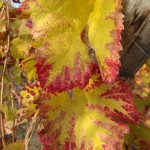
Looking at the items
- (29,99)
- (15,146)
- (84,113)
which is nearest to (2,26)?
(29,99)

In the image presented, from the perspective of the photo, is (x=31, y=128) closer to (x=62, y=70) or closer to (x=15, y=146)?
(x=15, y=146)

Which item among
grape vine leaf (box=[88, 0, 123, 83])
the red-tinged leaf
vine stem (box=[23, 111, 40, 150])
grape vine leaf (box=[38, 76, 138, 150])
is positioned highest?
grape vine leaf (box=[88, 0, 123, 83])

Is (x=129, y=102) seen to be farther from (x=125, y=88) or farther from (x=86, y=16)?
(x=86, y=16)

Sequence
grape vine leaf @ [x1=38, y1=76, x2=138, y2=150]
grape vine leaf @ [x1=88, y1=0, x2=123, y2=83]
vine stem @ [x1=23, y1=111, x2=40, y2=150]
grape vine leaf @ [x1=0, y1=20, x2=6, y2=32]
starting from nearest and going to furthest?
grape vine leaf @ [x1=88, y1=0, x2=123, y2=83], grape vine leaf @ [x1=38, y1=76, x2=138, y2=150], vine stem @ [x1=23, y1=111, x2=40, y2=150], grape vine leaf @ [x1=0, y1=20, x2=6, y2=32]

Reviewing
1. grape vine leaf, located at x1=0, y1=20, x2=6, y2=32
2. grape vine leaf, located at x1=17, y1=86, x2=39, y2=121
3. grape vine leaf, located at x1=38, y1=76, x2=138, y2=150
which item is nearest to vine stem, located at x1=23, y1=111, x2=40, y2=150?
grape vine leaf, located at x1=17, y1=86, x2=39, y2=121

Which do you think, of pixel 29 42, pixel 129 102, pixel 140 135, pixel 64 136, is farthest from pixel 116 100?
pixel 29 42

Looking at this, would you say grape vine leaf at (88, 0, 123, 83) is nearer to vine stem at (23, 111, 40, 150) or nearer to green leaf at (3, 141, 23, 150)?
vine stem at (23, 111, 40, 150)
